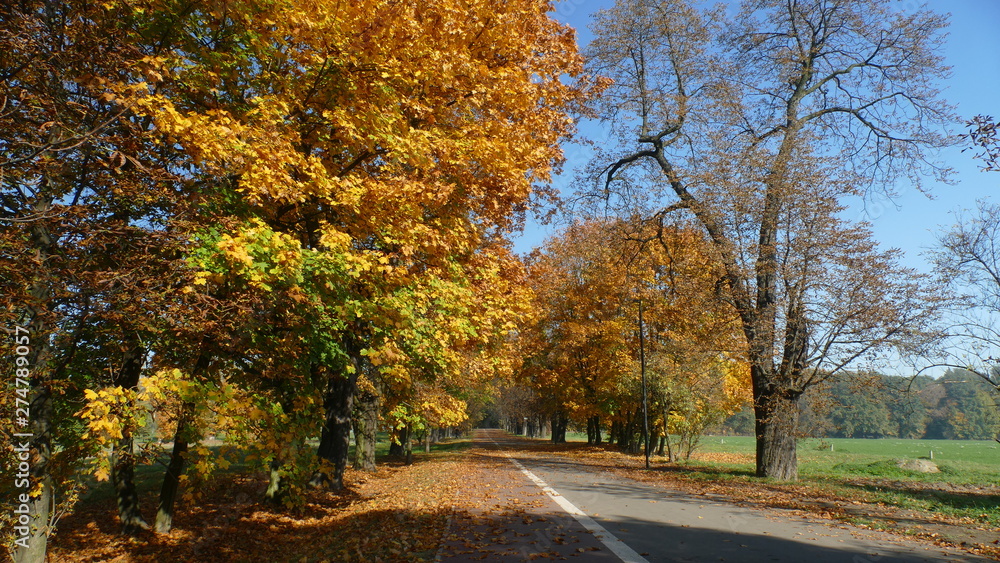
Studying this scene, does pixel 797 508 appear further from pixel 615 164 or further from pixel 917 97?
pixel 917 97

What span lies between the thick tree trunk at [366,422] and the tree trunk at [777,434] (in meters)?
12.1

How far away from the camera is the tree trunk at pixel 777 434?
14281mm

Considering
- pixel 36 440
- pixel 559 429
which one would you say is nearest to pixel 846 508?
pixel 36 440

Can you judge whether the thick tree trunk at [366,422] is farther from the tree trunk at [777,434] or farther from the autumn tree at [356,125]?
the tree trunk at [777,434]

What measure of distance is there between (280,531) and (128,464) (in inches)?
151

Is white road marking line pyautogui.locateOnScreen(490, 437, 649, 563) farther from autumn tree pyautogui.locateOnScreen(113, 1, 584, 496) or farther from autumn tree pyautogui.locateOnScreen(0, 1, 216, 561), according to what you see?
autumn tree pyautogui.locateOnScreen(0, 1, 216, 561)

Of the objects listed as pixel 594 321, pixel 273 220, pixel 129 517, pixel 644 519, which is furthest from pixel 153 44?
pixel 594 321

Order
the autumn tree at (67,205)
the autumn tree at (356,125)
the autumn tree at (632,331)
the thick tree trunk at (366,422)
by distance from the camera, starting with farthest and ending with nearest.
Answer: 1. the thick tree trunk at (366,422)
2. the autumn tree at (632,331)
3. the autumn tree at (356,125)
4. the autumn tree at (67,205)

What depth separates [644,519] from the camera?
8.17 metres

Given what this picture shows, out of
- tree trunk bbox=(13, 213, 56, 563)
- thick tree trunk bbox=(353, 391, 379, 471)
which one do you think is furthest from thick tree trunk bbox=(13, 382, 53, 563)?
thick tree trunk bbox=(353, 391, 379, 471)

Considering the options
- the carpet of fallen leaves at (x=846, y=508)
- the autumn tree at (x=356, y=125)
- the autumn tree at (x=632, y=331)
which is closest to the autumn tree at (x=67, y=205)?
the autumn tree at (x=356, y=125)

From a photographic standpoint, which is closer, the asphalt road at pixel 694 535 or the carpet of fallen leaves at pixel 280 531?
the asphalt road at pixel 694 535

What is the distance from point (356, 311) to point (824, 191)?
1292 centimetres

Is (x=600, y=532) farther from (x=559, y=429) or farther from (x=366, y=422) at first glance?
(x=559, y=429)
